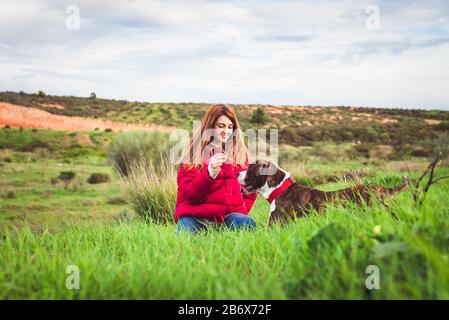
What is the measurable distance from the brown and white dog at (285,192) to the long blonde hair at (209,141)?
561 millimetres

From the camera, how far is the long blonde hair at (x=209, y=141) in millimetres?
5500

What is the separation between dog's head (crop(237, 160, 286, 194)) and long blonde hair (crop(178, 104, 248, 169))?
589mm

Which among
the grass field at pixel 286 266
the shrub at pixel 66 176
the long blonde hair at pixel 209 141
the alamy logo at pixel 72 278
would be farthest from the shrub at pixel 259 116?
the alamy logo at pixel 72 278

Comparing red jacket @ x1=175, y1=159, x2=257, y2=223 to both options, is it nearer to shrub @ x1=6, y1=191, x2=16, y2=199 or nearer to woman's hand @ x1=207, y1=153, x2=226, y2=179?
woman's hand @ x1=207, y1=153, x2=226, y2=179

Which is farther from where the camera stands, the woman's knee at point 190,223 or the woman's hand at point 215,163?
the woman's knee at point 190,223

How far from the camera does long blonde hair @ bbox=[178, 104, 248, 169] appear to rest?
550cm

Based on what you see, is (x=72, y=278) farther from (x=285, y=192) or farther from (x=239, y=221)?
(x=239, y=221)

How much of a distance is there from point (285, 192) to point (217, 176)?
91cm

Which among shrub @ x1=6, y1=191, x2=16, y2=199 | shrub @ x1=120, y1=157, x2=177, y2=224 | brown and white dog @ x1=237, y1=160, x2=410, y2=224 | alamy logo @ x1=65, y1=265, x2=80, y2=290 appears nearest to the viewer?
alamy logo @ x1=65, y1=265, x2=80, y2=290

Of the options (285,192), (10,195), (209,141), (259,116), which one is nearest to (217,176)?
(209,141)

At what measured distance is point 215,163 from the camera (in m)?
4.73

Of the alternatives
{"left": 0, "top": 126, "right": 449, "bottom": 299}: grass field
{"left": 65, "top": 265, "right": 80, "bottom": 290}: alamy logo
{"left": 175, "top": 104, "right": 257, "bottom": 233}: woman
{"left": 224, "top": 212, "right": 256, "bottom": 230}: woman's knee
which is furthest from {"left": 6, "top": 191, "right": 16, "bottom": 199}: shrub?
{"left": 65, "top": 265, "right": 80, "bottom": 290}: alamy logo

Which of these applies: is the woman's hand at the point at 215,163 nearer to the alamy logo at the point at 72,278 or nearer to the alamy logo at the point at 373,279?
the alamy logo at the point at 72,278
